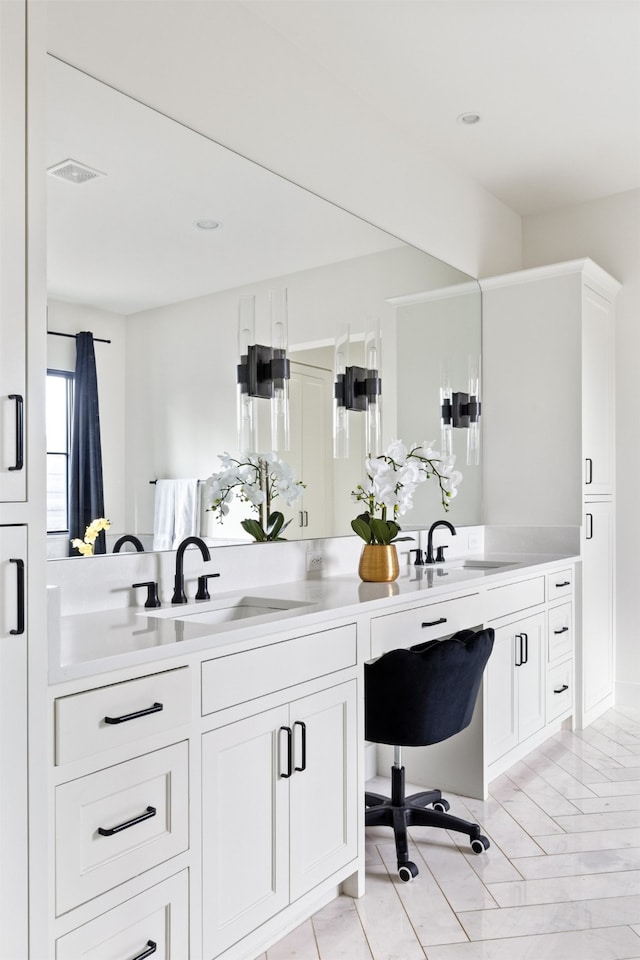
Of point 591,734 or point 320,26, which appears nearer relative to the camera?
point 320,26

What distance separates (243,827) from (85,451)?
1.08m

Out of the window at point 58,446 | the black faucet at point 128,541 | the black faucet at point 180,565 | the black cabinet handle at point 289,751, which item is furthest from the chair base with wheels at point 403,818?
the window at point 58,446

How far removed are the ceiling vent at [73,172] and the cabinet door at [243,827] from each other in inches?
59.2

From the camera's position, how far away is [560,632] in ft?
11.9

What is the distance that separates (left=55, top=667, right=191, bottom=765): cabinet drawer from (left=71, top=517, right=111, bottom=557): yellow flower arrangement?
628 mm

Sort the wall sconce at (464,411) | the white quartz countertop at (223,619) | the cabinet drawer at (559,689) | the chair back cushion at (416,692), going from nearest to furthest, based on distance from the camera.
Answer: the white quartz countertop at (223,619) < the chair back cushion at (416,692) < the cabinet drawer at (559,689) < the wall sconce at (464,411)

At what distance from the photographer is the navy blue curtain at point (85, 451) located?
2090mm

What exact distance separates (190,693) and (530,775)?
81.9 inches

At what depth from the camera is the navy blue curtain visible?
6.86 ft

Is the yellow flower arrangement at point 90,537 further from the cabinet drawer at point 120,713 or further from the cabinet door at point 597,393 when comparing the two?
the cabinet door at point 597,393

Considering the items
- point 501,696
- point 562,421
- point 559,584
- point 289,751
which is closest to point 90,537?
point 289,751

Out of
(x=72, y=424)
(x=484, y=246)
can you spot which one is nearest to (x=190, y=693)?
(x=72, y=424)

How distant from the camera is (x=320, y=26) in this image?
8.96ft

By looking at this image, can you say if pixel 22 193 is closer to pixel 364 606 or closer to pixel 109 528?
pixel 109 528
